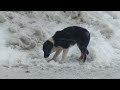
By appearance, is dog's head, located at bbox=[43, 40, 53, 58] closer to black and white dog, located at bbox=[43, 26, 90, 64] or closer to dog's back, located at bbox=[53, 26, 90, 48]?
black and white dog, located at bbox=[43, 26, 90, 64]

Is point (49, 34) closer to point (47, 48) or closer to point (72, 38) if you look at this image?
point (47, 48)

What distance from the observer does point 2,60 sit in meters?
7.15

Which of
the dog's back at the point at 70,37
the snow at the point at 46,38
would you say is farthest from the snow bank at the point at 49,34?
the dog's back at the point at 70,37

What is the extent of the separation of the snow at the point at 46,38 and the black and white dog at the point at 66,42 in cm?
9

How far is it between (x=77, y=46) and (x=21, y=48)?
941mm

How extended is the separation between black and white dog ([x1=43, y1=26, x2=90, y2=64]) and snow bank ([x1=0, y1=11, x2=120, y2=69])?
9 cm

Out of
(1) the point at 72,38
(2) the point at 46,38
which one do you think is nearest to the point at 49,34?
(2) the point at 46,38

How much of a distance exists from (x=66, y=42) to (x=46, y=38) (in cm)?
36

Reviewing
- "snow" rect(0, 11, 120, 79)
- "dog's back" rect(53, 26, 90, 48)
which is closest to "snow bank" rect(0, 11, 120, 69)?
"snow" rect(0, 11, 120, 79)

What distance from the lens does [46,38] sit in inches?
296
